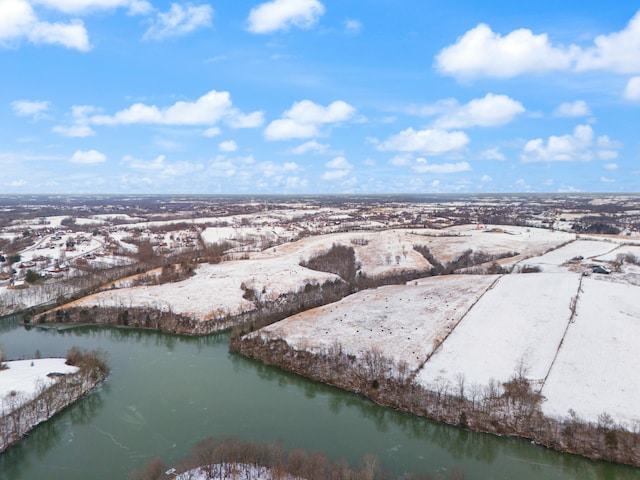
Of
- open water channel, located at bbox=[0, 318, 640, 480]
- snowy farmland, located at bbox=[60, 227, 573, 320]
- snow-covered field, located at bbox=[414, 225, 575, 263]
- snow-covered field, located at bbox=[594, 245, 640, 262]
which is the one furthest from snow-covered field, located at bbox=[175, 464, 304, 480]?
snow-covered field, located at bbox=[594, 245, 640, 262]

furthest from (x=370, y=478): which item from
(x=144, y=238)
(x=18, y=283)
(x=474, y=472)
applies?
(x=144, y=238)

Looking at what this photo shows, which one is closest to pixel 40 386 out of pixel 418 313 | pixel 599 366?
pixel 418 313

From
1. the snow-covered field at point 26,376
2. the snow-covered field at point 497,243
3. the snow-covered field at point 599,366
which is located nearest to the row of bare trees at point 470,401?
the snow-covered field at point 599,366

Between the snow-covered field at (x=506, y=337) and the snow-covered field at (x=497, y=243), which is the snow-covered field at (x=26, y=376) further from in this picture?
the snow-covered field at (x=497, y=243)

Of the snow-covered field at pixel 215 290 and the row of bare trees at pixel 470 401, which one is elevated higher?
the snow-covered field at pixel 215 290

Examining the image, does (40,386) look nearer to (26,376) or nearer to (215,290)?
(26,376)
